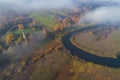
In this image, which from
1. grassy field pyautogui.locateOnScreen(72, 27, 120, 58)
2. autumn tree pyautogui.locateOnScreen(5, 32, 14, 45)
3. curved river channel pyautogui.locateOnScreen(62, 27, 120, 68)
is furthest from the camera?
autumn tree pyautogui.locateOnScreen(5, 32, 14, 45)

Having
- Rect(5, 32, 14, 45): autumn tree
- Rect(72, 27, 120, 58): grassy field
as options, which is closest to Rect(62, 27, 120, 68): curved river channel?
Rect(72, 27, 120, 58): grassy field

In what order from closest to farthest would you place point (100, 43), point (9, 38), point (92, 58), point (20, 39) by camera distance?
point (92, 58), point (100, 43), point (20, 39), point (9, 38)

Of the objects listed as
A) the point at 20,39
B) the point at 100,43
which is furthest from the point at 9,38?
the point at 100,43

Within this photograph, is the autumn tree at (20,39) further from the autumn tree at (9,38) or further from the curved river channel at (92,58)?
the curved river channel at (92,58)

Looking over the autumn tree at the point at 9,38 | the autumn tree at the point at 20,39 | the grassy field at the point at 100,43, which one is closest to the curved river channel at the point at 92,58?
the grassy field at the point at 100,43

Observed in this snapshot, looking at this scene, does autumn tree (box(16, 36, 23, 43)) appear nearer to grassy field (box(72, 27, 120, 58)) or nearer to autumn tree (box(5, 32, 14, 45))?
autumn tree (box(5, 32, 14, 45))

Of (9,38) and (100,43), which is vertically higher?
(9,38)

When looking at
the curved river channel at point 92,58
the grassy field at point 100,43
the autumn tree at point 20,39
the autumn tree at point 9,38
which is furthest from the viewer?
the autumn tree at point 9,38

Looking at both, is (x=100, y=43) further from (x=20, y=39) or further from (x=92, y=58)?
(x=20, y=39)
